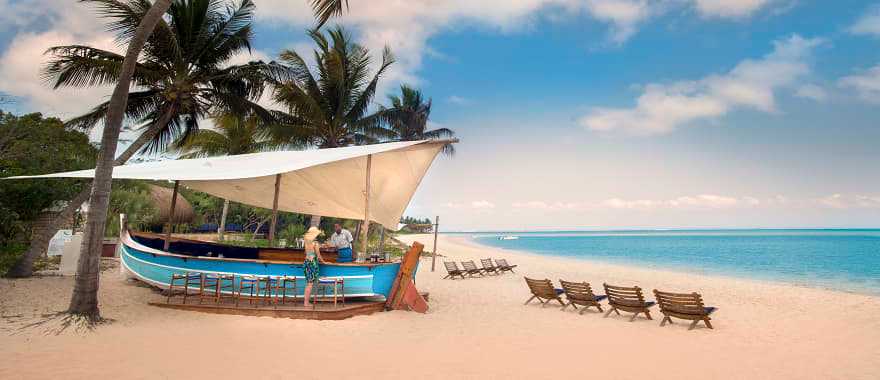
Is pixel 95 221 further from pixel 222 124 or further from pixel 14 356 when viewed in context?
pixel 222 124

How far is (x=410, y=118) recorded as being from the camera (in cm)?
2239

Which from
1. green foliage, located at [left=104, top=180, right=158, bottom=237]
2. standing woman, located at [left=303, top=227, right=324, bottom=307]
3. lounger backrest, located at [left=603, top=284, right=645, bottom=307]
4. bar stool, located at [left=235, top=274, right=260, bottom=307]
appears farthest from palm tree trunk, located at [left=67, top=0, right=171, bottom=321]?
green foliage, located at [left=104, top=180, right=158, bottom=237]

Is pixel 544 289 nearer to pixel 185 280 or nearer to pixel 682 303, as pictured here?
pixel 682 303

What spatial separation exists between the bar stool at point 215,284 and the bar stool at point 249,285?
5.7 inches

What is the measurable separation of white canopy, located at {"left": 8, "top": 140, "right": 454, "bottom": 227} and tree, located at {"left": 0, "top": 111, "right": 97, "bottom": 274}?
2420mm

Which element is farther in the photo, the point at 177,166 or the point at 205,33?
the point at 205,33

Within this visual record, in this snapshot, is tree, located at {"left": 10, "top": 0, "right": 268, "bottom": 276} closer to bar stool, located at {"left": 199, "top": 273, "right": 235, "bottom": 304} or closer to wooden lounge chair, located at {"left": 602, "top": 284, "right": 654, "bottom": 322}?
bar stool, located at {"left": 199, "top": 273, "right": 235, "bottom": 304}

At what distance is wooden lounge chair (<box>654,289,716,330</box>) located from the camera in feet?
26.2

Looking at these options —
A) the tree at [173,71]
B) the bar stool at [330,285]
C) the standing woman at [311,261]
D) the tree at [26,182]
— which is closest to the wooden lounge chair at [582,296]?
the bar stool at [330,285]

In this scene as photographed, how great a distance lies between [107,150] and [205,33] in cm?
597

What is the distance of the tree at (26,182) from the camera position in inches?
394

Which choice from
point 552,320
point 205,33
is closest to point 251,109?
point 205,33

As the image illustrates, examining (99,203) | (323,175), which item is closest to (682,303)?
(323,175)

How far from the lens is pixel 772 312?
10.7m
